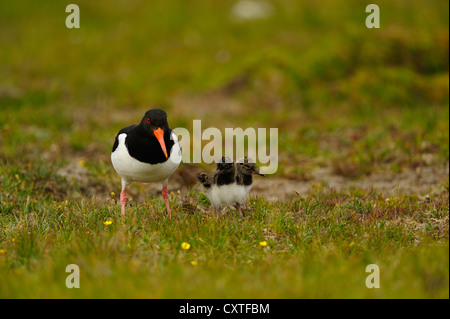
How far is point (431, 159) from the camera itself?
10.3 meters

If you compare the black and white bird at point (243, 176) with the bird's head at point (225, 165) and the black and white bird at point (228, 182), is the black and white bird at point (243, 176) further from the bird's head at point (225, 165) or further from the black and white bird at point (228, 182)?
the bird's head at point (225, 165)

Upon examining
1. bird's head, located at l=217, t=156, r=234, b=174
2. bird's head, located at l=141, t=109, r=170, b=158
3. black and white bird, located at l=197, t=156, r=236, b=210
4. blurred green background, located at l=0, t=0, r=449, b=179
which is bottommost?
black and white bird, located at l=197, t=156, r=236, b=210

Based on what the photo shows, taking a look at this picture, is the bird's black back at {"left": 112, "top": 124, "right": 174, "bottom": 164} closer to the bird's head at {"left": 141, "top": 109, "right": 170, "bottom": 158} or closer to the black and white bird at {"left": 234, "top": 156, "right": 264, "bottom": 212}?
the bird's head at {"left": 141, "top": 109, "right": 170, "bottom": 158}

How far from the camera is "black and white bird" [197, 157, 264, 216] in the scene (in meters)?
6.62

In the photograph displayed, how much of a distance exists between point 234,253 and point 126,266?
4.36 ft

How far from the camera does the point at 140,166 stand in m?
6.36

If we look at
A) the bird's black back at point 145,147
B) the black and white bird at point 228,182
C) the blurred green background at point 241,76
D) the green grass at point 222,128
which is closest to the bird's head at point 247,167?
the black and white bird at point 228,182

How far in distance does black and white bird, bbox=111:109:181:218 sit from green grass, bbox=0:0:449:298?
1.80 ft

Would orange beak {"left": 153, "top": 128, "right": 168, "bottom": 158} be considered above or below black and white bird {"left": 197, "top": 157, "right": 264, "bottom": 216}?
above

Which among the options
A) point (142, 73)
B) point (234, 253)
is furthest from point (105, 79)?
point (234, 253)

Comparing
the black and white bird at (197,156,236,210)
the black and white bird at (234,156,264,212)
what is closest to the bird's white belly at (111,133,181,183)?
the black and white bird at (197,156,236,210)

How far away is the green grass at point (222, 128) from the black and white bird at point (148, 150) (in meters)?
0.55
